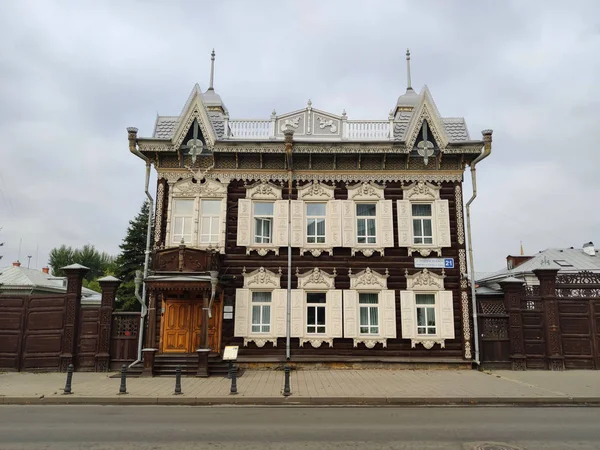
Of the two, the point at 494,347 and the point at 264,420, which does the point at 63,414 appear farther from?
the point at 494,347

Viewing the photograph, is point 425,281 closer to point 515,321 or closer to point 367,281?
point 367,281

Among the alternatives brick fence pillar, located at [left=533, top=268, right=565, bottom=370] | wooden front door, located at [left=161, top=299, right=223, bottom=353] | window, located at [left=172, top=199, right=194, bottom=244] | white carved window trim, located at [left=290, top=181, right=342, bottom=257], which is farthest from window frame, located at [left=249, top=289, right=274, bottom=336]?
brick fence pillar, located at [left=533, top=268, right=565, bottom=370]

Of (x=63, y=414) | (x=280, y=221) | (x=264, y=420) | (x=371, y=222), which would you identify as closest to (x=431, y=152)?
(x=371, y=222)

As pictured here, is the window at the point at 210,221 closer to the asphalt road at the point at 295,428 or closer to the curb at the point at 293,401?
the curb at the point at 293,401

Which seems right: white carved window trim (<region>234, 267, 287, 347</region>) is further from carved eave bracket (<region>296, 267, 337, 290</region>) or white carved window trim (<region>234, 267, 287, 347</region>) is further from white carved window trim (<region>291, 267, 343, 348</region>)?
carved eave bracket (<region>296, 267, 337, 290</region>)

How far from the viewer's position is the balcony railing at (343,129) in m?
19.0

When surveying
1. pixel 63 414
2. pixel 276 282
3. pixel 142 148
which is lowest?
pixel 63 414

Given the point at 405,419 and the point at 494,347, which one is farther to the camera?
the point at 494,347

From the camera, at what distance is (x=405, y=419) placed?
930cm

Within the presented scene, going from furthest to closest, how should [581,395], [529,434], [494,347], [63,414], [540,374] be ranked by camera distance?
1. [494,347]
2. [540,374]
3. [581,395]
4. [63,414]
5. [529,434]

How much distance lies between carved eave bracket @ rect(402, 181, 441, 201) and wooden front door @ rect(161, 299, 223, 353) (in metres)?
8.78

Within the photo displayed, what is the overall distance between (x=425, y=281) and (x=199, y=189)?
32.4ft

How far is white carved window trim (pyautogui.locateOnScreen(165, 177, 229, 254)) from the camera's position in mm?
18047

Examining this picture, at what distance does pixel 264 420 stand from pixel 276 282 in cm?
887
